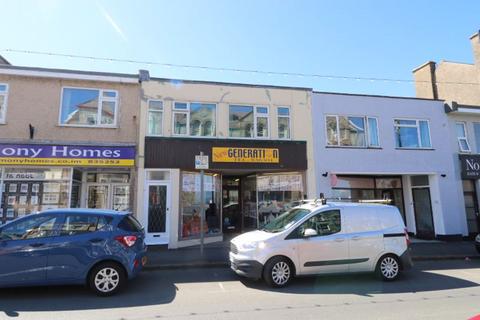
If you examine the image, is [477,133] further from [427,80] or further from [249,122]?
[249,122]

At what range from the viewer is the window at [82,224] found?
265 inches

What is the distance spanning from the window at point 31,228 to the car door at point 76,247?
23 cm

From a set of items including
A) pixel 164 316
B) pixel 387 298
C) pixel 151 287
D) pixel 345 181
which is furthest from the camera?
pixel 345 181

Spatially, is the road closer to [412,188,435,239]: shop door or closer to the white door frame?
the white door frame

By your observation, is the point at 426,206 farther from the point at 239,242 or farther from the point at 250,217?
the point at 239,242

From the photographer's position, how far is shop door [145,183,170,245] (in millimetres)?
12203

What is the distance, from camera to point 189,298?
6.51 metres

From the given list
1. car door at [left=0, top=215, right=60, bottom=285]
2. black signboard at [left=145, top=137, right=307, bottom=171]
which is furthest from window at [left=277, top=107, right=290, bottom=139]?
car door at [left=0, top=215, right=60, bottom=285]

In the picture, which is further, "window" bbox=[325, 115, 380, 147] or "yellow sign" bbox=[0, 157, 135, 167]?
"window" bbox=[325, 115, 380, 147]

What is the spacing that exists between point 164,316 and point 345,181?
1121 centimetres

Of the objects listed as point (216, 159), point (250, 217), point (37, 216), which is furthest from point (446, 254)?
point (37, 216)

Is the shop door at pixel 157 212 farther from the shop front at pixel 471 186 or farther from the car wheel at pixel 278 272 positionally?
the shop front at pixel 471 186

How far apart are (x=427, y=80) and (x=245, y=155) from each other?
1279 cm

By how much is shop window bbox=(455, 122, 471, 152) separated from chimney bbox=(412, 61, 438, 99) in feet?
11.5
